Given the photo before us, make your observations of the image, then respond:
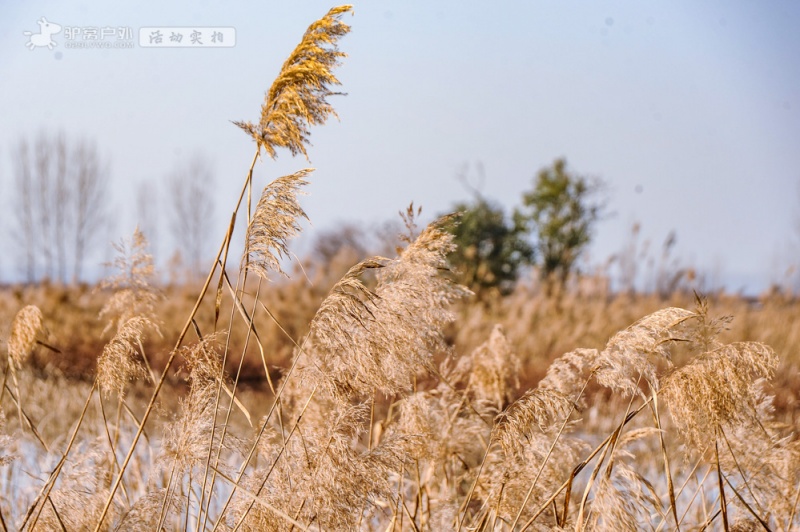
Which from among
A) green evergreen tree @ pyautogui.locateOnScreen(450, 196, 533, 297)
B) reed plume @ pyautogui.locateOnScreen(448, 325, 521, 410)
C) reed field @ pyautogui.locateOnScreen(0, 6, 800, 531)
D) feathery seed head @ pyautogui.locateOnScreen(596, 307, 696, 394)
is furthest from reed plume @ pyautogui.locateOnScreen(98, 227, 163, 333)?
green evergreen tree @ pyautogui.locateOnScreen(450, 196, 533, 297)

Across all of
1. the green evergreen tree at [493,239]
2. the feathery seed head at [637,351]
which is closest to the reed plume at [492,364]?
the feathery seed head at [637,351]

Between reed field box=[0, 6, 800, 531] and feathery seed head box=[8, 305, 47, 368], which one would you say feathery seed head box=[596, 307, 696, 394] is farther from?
feathery seed head box=[8, 305, 47, 368]

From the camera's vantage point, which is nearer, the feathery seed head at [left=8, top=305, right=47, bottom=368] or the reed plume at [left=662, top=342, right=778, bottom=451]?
the reed plume at [left=662, top=342, right=778, bottom=451]

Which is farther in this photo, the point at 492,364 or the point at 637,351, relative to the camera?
the point at 492,364

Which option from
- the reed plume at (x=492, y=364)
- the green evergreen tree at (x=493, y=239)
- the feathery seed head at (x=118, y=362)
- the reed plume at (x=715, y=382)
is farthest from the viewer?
the green evergreen tree at (x=493, y=239)

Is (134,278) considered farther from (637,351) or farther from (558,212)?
(558,212)

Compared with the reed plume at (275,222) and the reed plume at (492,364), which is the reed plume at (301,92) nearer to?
the reed plume at (275,222)

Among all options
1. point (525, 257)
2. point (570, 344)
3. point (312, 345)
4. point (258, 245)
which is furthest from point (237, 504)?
point (525, 257)

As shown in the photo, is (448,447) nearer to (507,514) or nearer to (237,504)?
(507,514)

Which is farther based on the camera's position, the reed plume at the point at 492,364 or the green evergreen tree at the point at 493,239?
the green evergreen tree at the point at 493,239

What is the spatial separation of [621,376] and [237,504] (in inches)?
39.4

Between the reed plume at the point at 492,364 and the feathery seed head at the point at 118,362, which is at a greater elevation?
the feathery seed head at the point at 118,362

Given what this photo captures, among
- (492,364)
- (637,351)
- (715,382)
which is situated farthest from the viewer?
(492,364)

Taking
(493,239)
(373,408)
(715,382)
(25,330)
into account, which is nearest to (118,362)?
(25,330)
